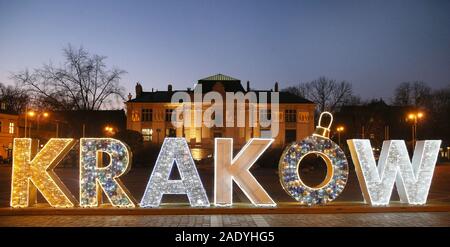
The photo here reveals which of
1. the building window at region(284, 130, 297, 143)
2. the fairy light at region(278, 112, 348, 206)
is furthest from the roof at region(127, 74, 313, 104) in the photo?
→ the fairy light at region(278, 112, 348, 206)

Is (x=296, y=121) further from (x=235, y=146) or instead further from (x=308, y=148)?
(x=308, y=148)

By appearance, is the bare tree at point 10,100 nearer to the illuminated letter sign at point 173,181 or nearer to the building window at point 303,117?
the building window at point 303,117

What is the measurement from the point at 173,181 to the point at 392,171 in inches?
261

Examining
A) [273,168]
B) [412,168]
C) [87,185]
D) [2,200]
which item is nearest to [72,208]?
[87,185]

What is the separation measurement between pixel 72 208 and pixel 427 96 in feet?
202

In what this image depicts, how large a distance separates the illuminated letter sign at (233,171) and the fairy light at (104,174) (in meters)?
2.59

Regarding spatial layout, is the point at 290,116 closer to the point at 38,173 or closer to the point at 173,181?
the point at 173,181

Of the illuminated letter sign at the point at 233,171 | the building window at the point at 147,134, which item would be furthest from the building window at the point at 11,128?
the illuminated letter sign at the point at 233,171

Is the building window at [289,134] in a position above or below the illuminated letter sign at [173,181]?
above

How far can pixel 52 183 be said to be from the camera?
1367 cm

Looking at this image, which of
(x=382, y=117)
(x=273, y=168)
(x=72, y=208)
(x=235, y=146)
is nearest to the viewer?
(x=72, y=208)

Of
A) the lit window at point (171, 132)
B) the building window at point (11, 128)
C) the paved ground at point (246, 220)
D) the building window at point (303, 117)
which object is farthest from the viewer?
the building window at point (303, 117)

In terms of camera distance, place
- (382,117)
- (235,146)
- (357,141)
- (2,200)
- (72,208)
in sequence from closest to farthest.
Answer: (72,208) → (357,141) → (2,200) → (235,146) → (382,117)

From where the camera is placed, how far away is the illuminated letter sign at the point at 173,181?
1369cm
